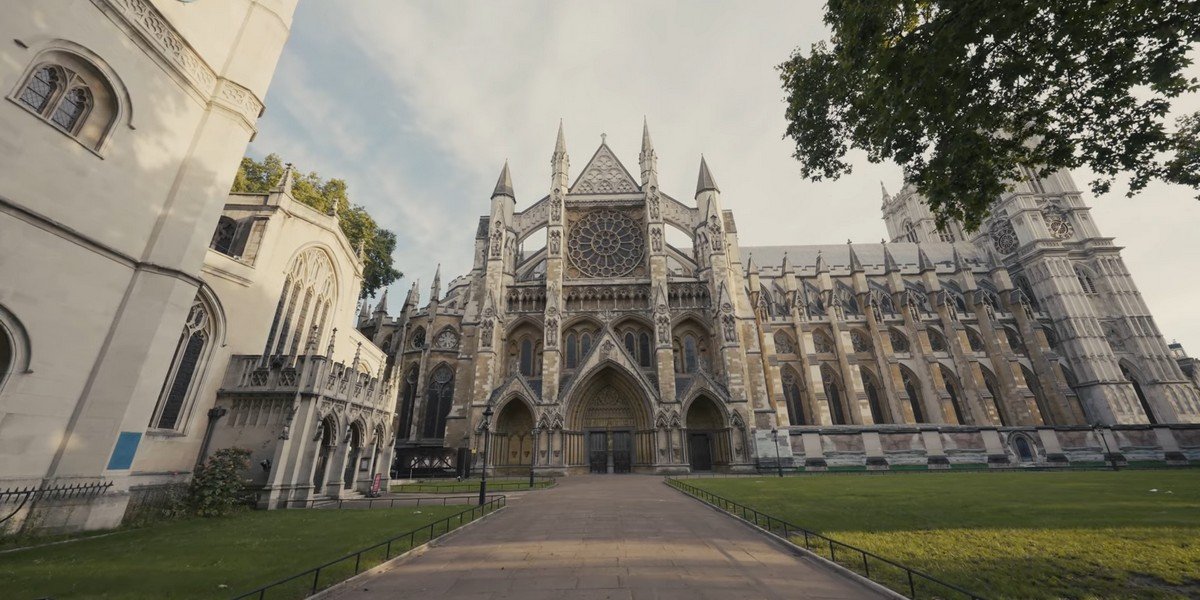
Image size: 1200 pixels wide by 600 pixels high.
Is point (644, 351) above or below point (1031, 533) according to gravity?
above

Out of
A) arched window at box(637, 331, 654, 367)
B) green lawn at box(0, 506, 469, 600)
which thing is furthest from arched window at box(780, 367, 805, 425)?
green lawn at box(0, 506, 469, 600)

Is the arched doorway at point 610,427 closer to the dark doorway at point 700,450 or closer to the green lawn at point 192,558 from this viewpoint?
the dark doorway at point 700,450

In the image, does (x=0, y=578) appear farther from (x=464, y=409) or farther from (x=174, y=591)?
(x=464, y=409)

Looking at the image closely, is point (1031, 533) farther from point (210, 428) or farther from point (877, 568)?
point (210, 428)

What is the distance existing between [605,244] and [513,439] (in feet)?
50.0

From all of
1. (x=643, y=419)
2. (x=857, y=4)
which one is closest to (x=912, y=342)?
(x=643, y=419)

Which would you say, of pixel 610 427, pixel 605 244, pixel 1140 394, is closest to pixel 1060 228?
pixel 1140 394

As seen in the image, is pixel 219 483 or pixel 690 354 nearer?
pixel 219 483

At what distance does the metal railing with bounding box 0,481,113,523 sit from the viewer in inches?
307

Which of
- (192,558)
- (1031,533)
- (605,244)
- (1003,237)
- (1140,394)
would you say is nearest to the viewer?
(192,558)

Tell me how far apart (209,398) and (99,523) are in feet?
15.3

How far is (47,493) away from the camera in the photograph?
8.34 m

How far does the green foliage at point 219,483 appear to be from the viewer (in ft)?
36.5

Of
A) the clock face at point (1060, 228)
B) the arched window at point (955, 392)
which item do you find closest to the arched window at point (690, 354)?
the arched window at point (955, 392)
